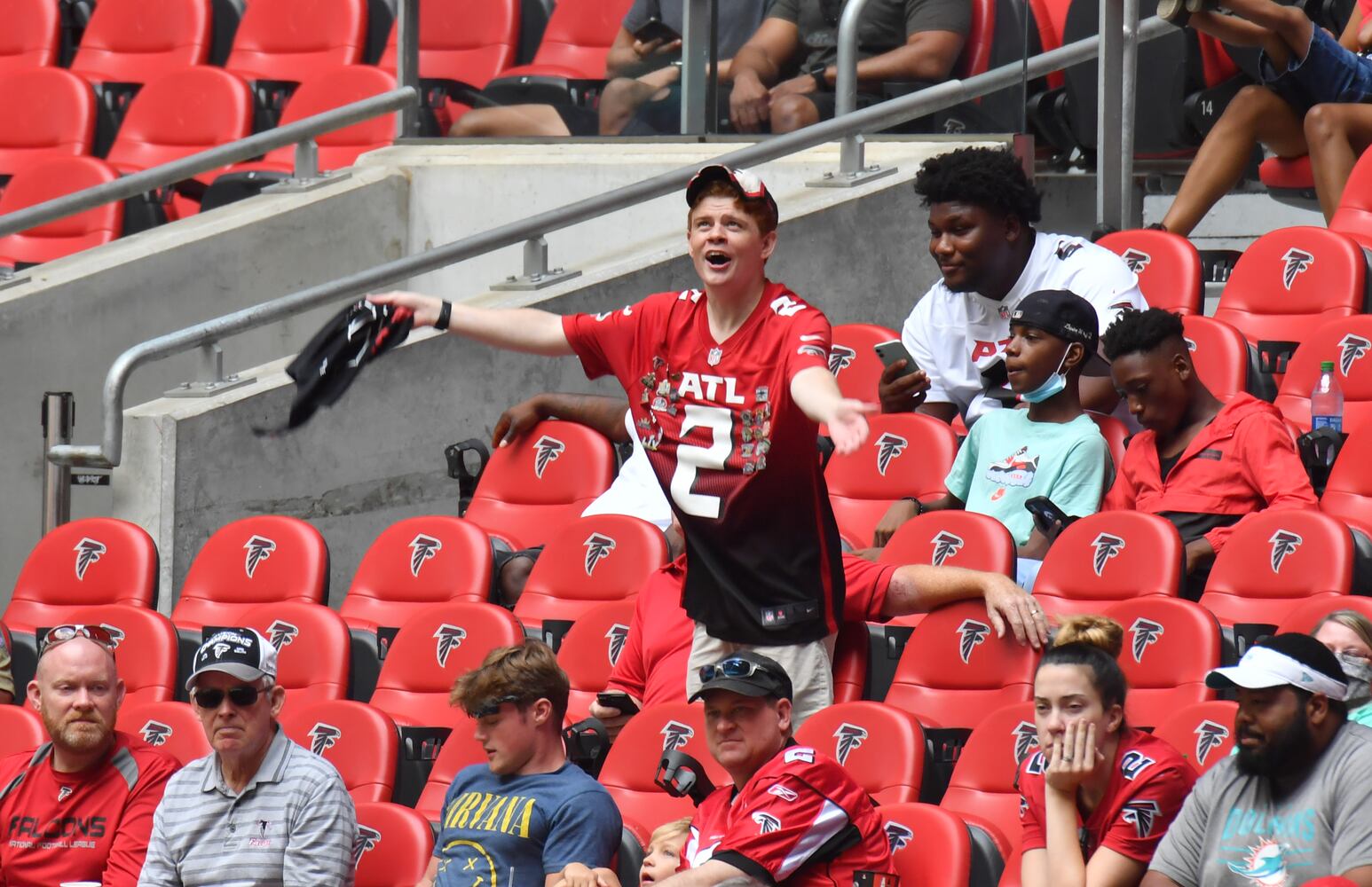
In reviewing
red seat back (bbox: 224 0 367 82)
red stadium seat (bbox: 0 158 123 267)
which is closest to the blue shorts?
red seat back (bbox: 224 0 367 82)

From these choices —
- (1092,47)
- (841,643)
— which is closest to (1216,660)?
(841,643)

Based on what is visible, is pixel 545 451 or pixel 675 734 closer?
pixel 675 734

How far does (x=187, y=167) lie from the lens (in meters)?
9.23

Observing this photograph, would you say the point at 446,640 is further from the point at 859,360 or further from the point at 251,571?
the point at 859,360

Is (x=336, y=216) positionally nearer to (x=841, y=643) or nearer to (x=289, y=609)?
(x=289, y=609)

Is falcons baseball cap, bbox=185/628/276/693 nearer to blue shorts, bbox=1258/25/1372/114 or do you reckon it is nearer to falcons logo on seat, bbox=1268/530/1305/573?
falcons logo on seat, bbox=1268/530/1305/573

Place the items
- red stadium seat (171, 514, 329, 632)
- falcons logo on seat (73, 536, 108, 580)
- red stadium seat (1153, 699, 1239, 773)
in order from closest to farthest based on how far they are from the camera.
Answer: red stadium seat (1153, 699, 1239, 773), red stadium seat (171, 514, 329, 632), falcons logo on seat (73, 536, 108, 580)

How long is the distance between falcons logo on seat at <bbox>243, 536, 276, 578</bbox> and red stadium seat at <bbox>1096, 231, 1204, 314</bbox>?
2919 millimetres

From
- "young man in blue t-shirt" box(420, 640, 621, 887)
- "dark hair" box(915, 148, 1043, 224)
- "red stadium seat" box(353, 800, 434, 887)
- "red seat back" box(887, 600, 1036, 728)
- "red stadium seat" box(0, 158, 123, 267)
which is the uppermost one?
"red stadium seat" box(0, 158, 123, 267)

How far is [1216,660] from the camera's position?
5.09 meters

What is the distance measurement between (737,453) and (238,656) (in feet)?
4.42

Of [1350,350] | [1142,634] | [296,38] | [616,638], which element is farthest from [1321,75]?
[296,38]

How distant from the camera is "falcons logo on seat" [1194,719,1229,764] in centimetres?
471

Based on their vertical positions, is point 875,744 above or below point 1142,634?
below
